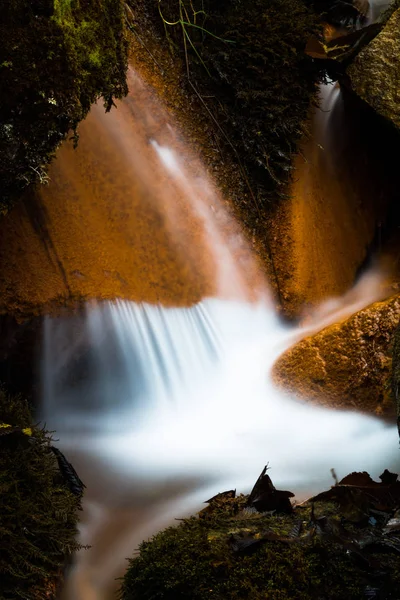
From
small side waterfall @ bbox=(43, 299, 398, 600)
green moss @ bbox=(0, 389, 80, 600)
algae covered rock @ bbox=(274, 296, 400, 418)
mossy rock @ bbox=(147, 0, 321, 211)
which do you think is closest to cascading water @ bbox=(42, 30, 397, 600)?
small side waterfall @ bbox=(43, 299, 398, 600)

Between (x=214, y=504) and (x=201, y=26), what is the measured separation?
4.16 meters

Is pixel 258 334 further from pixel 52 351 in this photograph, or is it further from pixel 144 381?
pixel 52 351

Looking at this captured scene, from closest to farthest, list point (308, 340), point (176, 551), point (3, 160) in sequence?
point (176, 551), point (3, 160), point (308, 340)

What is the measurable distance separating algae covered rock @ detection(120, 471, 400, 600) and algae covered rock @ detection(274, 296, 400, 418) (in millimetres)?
1924

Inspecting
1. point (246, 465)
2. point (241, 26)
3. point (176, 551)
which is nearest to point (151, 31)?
point (241, 26)

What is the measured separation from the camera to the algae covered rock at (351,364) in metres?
4.65

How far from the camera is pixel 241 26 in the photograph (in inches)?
207

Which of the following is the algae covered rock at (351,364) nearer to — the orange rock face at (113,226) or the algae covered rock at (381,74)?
the orange rock face at (113,226)

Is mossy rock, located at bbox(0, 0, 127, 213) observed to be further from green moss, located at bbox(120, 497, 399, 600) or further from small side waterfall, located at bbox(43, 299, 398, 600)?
green moss, located at bbox(120, 497, 399, 600)

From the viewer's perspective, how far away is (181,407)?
4691 millimetres

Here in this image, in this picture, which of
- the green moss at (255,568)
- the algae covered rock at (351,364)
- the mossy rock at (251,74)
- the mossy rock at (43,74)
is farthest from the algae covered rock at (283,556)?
the mossy rock at (251,74)

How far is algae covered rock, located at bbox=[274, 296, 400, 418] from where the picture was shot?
465 centimetres

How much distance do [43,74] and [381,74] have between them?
358 cm

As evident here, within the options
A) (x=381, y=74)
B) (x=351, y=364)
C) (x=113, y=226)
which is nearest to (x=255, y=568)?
(x=351, y=364)
